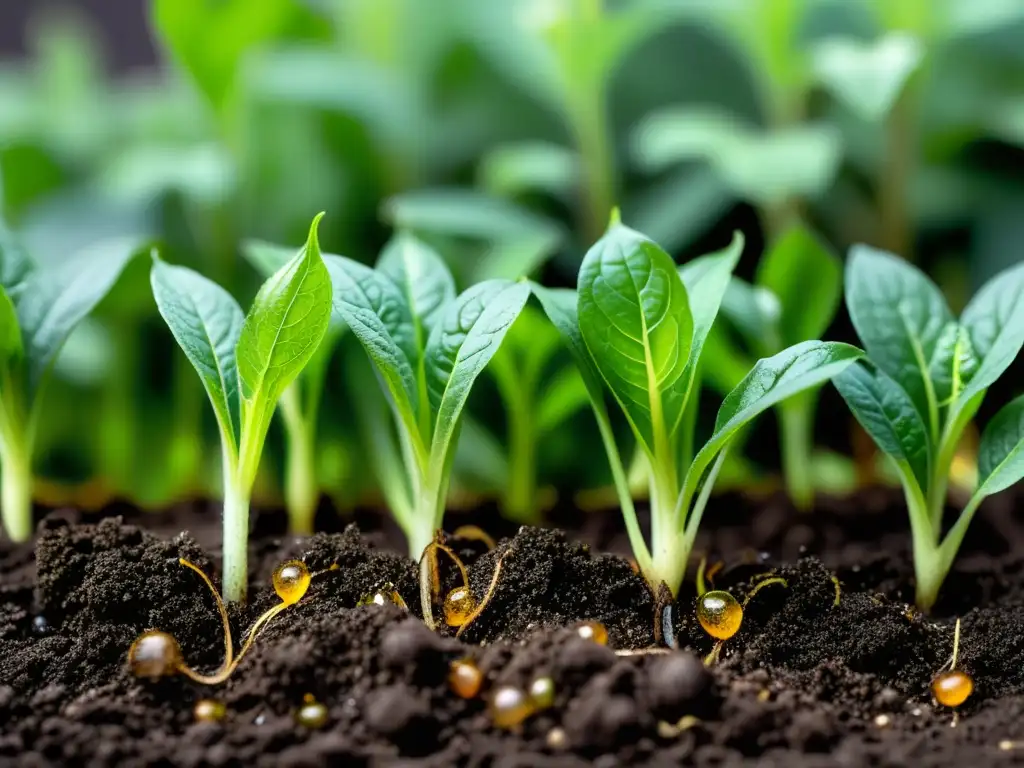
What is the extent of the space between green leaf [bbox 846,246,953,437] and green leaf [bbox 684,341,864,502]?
0.15 meters

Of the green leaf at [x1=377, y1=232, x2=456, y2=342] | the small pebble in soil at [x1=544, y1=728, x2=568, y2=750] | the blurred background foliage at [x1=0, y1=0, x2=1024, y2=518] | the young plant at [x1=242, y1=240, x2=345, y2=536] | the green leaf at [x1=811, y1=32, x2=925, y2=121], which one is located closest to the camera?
the small pebble in soil at [x1=544, y1=728, x2=568, y2=750]

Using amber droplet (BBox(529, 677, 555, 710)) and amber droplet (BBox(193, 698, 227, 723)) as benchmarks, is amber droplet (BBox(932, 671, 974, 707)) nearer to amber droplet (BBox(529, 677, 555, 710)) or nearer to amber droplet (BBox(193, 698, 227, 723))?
amber droplet (BBox(529, 677, 555, 710))

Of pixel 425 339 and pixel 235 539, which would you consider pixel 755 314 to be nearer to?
pixel 425 339

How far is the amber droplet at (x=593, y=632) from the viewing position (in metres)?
0.69

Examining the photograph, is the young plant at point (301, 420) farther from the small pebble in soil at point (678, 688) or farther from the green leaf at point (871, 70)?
the green leaf at point (871, 70)

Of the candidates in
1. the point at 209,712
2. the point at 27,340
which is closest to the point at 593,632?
the point at 209,712

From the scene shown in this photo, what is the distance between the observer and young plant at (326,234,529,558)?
2.51 ft

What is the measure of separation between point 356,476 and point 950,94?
1.16 m

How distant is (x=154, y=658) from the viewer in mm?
694

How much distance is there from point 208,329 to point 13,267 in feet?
0.91

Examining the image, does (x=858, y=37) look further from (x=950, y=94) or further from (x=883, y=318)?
(x=883, y=318)

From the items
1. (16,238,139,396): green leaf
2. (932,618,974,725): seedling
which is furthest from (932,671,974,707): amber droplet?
(16,238,139,396): green leaf

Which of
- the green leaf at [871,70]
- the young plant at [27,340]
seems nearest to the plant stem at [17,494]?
the young plant at [27,340]

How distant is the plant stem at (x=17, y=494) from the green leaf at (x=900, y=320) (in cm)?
85
